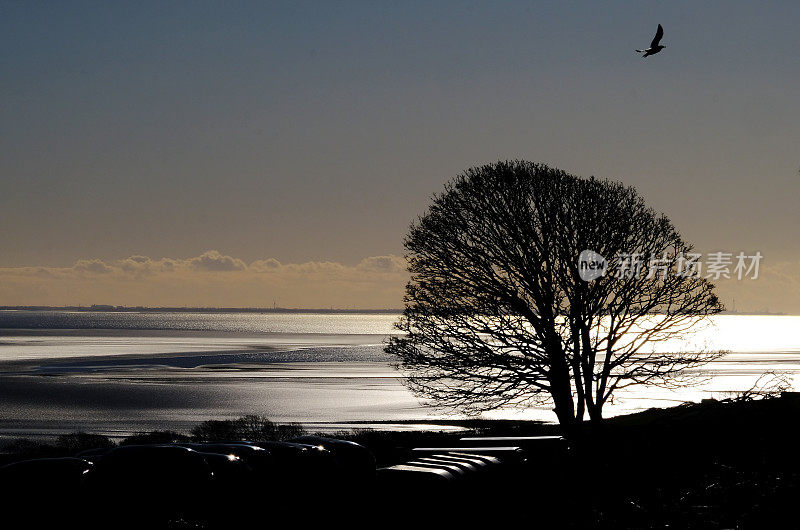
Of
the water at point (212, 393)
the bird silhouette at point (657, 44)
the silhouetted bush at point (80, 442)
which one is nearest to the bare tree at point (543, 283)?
the water at point (212, 393)

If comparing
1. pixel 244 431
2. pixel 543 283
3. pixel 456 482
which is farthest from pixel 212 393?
pixel 456 482

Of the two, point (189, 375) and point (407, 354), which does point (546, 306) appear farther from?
point (189, 375)

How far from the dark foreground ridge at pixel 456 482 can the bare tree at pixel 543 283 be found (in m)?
8.68

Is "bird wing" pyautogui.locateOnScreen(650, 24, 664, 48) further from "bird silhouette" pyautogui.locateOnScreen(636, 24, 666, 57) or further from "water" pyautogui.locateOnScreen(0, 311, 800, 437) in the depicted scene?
"water" pyautogui.locateOnScreen(0, 311, 800, 437)

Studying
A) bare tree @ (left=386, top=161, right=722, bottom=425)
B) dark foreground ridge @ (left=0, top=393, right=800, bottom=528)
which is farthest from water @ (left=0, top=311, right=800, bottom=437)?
dark foreground ridge @ (left=0, top=393, right=800, bottom=528)

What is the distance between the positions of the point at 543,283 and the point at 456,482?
59.7ft

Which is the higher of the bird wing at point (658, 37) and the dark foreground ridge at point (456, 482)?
the bird wing at point (658, 37)

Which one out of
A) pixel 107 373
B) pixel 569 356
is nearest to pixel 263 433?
pixel 569 356

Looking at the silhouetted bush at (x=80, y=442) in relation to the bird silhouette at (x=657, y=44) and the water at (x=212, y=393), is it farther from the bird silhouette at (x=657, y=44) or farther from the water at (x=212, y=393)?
the bird silhouette at (x=657, y=44)

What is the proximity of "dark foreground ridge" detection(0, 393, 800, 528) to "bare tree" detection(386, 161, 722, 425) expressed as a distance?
8676 millimetres

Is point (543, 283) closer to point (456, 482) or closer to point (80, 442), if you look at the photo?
point (456, 482)

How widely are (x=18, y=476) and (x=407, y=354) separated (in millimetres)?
19679

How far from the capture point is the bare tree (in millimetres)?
36188

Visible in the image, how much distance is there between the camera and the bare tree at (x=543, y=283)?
1425 inches
